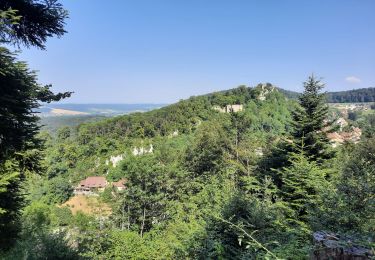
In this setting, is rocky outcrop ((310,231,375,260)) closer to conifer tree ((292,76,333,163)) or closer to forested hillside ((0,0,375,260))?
forested hillside ((0,0,375,260))

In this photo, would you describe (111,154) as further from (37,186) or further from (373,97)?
(373,97)

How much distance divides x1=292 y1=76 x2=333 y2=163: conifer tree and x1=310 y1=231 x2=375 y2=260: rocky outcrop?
1011 cm

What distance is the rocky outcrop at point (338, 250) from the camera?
7.76 ft

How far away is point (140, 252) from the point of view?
1438 centimetres

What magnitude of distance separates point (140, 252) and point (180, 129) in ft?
220

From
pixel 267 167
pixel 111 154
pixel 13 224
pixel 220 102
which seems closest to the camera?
pixel 13 224

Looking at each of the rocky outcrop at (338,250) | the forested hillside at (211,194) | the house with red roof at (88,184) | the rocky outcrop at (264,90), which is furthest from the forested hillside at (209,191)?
the rocky outcrop at (264,90)

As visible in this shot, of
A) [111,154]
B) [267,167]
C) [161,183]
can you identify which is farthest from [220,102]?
[267,167]

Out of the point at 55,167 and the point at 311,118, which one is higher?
the point at 311,118

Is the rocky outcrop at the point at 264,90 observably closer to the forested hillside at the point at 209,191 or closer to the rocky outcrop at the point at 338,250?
the forested hillside at the point at 209,191

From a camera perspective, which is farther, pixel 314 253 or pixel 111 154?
pixel 111 154

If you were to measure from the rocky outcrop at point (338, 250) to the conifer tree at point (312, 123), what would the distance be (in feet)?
33.2

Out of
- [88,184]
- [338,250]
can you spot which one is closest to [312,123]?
[338,250]

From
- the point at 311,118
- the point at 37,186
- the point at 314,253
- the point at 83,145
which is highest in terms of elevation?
the point at 311,118
